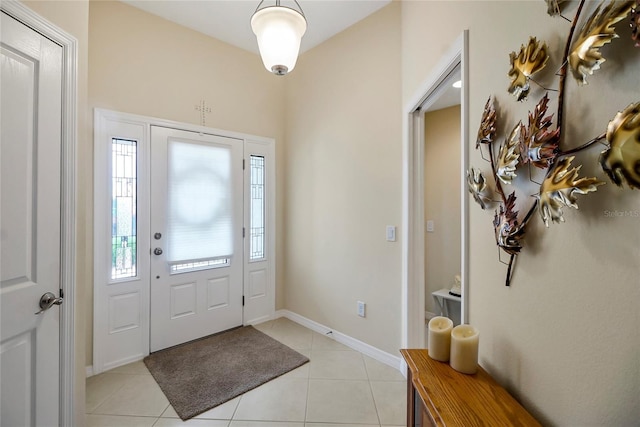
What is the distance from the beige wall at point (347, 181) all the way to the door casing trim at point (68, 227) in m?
2.08

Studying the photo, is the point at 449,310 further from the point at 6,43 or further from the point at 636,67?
the point at 6,43

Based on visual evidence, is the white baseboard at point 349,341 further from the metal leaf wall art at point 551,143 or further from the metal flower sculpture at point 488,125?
the metal flower sculpture at point 488,125

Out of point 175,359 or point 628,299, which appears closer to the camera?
point 628,299

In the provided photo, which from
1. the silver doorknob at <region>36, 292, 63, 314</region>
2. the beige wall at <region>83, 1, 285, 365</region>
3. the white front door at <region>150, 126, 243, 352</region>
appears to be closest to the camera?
the silver doorknob at <region>36, 292, 63, 314</region>

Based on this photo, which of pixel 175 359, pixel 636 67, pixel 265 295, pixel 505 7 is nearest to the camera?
pixel 636 67

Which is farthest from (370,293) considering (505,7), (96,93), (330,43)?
(96,93)

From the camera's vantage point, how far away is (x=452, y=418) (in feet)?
2.56

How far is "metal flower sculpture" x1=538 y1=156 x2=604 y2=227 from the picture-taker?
62 centimetres

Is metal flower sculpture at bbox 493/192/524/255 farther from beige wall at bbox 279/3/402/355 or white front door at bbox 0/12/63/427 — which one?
white front door at bbox 0/12/63/427

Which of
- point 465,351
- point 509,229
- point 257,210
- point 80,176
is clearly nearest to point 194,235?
point 257,210

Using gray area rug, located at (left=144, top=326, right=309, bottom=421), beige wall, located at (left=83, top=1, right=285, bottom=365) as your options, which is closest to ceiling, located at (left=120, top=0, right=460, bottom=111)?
beige wall, located at (left=83, top=1, right=285, bottom=365)

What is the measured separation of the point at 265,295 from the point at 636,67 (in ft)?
11.2

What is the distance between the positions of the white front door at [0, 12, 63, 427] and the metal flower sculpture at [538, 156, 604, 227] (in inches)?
77.5

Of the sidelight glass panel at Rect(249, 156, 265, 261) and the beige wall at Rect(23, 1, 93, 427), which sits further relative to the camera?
the sidelight glass panel at Rect(249, 156, 265, 261)
